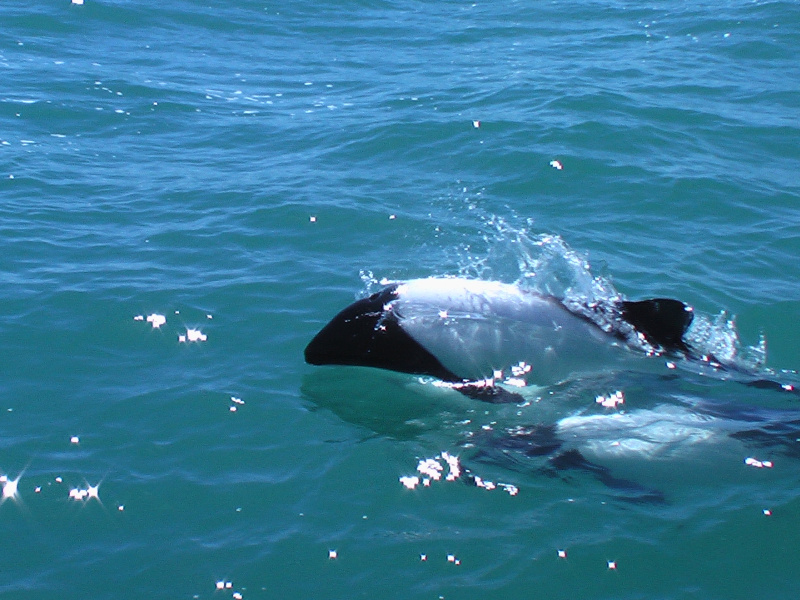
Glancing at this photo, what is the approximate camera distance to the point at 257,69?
20734mm

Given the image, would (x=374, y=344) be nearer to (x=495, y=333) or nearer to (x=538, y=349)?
(x=495, y=333)

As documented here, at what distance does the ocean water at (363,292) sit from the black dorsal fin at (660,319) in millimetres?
368

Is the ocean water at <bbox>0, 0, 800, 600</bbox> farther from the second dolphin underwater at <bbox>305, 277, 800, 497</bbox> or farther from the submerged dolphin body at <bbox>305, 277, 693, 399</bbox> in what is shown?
the submerged dolphin body at <bbox>305, 277, 693, 399</bbox>

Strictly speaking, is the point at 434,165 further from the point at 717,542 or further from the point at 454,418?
the point at 717,542

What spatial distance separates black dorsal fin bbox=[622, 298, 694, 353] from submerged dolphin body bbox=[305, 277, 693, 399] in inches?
0.4

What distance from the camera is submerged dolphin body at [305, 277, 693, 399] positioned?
343 inches

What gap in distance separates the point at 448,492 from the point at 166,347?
379cm

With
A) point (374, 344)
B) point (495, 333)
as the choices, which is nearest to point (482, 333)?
point (495, 333)

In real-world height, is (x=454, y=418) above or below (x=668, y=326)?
below

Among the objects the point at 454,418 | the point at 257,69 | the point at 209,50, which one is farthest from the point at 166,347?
the point at 209,50

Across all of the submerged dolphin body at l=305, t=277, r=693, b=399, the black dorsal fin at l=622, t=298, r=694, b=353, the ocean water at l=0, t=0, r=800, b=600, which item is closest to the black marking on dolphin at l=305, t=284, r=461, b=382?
the submerged dolphin body at l=305, t=277, r=693, b=399

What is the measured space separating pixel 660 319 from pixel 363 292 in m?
3.47

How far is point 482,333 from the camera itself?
347 inches

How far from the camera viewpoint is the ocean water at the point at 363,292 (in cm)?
695
